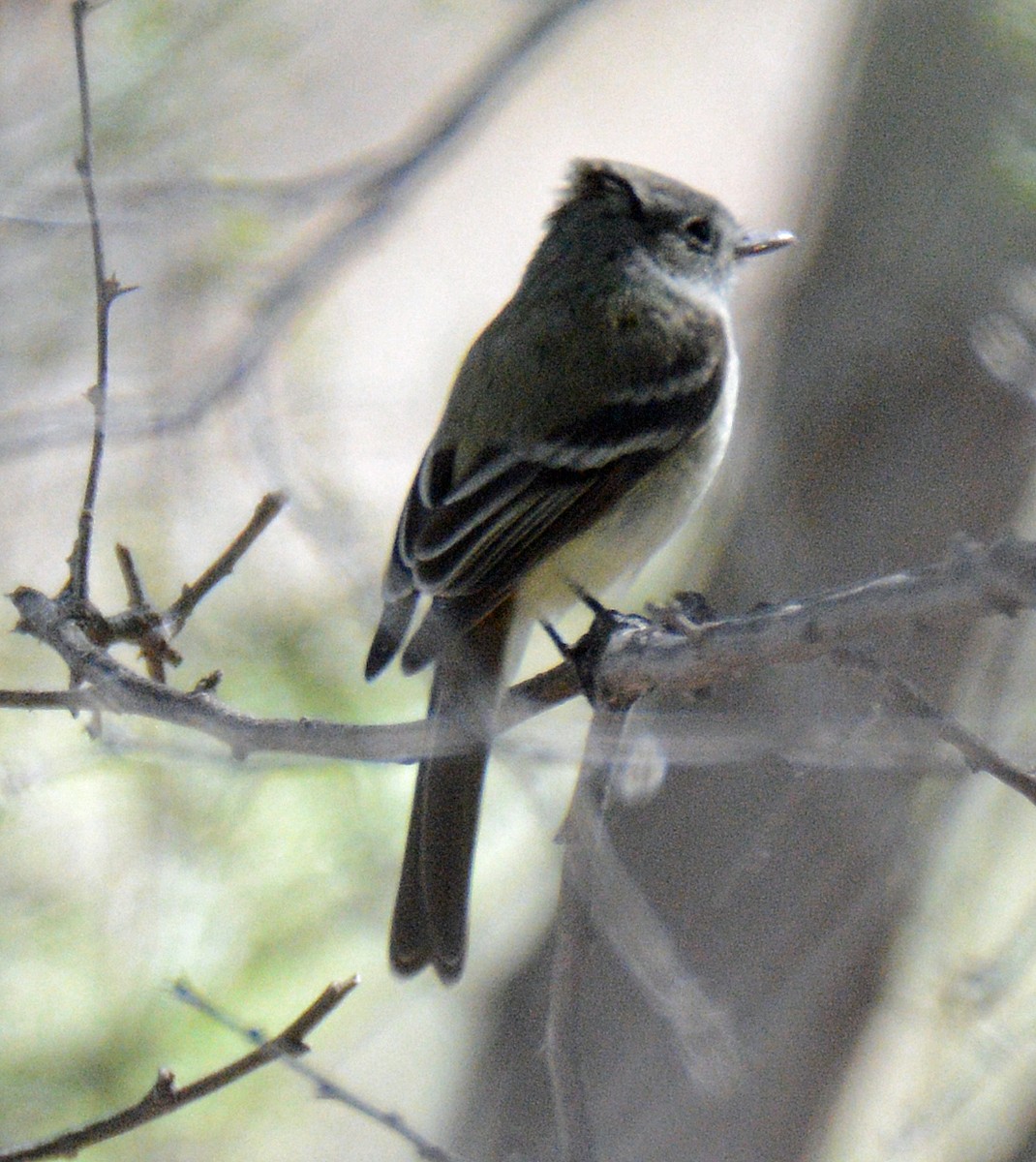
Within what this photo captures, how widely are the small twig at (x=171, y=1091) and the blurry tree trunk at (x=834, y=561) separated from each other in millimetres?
1500

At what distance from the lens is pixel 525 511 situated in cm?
321

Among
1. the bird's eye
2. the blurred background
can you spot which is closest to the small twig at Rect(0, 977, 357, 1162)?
the blurred background

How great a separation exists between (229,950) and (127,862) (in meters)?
0.37

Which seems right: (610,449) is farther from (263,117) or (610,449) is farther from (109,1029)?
(263,117)

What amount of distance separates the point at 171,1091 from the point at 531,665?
9.54 ft

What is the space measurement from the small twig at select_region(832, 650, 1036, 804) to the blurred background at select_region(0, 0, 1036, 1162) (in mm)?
228

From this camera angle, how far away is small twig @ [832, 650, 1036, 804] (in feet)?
6.31

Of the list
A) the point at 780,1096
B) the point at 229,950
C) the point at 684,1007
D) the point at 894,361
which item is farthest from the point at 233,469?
the point at 684,1007

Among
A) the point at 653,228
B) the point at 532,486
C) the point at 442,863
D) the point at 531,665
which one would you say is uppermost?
the point at 653,228

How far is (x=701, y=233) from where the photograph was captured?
3.95m

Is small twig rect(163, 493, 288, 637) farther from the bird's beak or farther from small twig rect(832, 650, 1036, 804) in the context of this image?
the bird's beak

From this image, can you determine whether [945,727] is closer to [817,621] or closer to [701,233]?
[817,621]

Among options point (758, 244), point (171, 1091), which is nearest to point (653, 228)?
point (758, 244)

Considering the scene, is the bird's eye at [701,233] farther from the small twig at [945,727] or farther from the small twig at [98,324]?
the small twig at [945,727]
